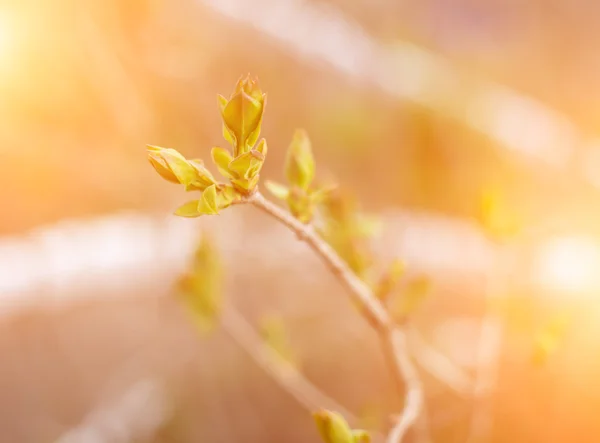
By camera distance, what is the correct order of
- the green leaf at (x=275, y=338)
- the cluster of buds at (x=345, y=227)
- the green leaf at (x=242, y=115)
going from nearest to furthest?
the green leaf at (x=242, y=115) → the cluster of buds at (x=345, y=227) → the green leaf at (x=275, y=338)

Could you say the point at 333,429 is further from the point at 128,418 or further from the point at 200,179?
the point at 128,418

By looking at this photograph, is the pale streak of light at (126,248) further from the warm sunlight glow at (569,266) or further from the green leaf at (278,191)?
the green leaf at (278,191)

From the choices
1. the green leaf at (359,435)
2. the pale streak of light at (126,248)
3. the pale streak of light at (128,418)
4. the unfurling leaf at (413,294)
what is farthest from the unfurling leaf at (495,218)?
the pale streak of light at (128,418)

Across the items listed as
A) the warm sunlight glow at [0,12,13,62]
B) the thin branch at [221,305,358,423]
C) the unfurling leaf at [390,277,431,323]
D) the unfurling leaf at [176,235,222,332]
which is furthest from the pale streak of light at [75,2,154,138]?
the unfurling leaf at [390,277,431,323]

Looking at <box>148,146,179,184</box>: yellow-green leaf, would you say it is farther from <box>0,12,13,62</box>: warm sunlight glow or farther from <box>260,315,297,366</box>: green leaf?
<box>0,12,13,62</box>: warm sunlight glow

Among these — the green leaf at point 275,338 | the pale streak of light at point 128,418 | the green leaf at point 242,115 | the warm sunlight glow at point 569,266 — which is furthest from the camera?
the pale streak of light at point 128,418

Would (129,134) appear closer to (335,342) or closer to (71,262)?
(71,262)
